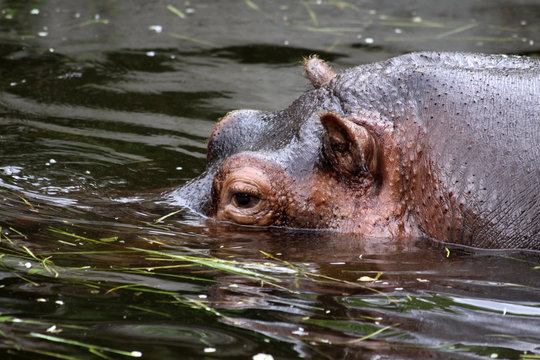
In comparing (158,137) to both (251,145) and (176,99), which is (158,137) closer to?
(176,99)

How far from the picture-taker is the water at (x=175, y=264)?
11.7 feet

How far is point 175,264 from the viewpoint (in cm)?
449

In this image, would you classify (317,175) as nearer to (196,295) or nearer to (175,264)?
(175,264)

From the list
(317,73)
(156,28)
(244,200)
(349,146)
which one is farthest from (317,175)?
(156,28)

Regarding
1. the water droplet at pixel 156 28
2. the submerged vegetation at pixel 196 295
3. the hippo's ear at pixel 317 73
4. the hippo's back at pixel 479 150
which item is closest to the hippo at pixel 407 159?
the hippo's back at pixel 479 150

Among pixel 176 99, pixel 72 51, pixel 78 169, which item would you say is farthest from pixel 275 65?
pixel 78 169

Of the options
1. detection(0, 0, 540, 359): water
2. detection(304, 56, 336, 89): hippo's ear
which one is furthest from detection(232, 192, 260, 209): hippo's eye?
detection(304, 56, 336, 89): hippo's ear

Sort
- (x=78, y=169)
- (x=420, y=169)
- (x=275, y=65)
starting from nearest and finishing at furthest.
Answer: (x=420, y=169), (x=78, y=169), (x=275, y=65)

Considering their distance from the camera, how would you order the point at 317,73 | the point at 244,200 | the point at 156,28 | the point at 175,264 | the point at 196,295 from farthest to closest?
the point at 156,28 < the point at 317,73 < the point at 244,200 < the point at 175,264 < the point at 196,295

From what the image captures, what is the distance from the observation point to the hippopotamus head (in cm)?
483

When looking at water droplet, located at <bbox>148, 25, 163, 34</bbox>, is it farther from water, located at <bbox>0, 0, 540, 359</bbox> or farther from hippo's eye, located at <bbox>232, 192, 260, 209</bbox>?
hippo's eye, located at <bbox>232, 192, 260, 209</bbox>

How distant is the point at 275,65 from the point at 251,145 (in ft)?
15.8

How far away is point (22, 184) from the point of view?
5.91 m

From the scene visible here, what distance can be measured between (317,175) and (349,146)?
0.91 ft
